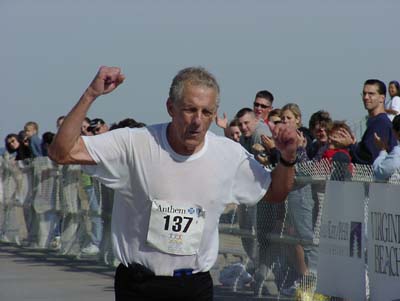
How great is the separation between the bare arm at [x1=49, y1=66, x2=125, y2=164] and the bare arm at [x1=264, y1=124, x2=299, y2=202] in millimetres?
836

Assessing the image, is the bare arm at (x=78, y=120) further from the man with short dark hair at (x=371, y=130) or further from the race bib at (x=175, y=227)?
the man with short dark hair at (x=371, y=130)

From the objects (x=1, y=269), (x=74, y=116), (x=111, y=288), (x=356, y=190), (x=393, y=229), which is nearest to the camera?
(x=74, y=116)

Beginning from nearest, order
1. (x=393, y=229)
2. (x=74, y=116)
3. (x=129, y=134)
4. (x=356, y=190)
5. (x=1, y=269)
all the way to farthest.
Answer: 1. (x=74, y=116)
2. (x=129, y=134)
3. (x=393, y=229)
4. (x=356, y=190)
5. (x=1, y=269)

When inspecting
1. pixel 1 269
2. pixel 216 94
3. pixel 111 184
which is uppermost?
pixel 216 94

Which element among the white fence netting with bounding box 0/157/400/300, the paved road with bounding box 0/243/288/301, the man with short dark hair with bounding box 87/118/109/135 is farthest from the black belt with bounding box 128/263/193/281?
the man with short dark hair with bounding box 87/118/109/135

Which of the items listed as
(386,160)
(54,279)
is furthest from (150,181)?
(54,279)

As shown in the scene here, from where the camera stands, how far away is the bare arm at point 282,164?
18.4 ft

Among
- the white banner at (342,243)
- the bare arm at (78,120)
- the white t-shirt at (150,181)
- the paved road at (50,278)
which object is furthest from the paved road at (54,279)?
the bare arm at (78,120)

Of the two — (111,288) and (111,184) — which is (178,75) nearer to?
(111,184)

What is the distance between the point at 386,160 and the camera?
29.5 feet

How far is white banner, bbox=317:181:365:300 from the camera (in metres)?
9.52

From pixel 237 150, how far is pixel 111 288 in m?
7.18

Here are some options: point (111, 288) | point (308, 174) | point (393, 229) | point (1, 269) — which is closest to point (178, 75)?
point (393, 229)

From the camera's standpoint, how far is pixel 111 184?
18.4 feet
